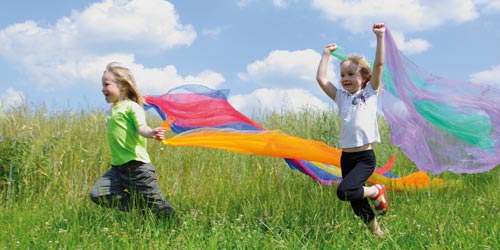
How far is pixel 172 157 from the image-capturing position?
7.17 m

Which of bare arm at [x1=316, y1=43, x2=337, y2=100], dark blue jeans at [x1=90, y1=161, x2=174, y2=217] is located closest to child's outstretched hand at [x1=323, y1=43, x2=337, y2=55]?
bare arm at [x1=316, y1=43, x2=337, y2=100]

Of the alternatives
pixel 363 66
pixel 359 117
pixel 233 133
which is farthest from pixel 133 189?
pixel 363 66

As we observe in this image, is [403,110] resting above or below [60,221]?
above

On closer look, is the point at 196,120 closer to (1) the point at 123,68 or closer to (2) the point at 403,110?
(1) the point at 123,68

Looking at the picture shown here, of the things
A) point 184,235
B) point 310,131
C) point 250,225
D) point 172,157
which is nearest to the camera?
point 184,235

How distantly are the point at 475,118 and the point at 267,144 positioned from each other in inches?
95.0

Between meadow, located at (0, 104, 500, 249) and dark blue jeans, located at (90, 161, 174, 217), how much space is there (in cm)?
13

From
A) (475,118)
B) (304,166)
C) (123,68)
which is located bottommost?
(304,166)

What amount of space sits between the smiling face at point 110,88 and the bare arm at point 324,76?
6.14 feet

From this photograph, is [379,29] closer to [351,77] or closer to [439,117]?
[351,77]

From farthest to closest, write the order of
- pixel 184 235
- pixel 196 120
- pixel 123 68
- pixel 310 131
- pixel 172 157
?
1. pixel 310 131
2. pixel 172 157
3. pixel 196 120
4. pixel 123 68
5. pixel 184 235

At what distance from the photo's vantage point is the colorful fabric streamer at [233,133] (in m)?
5.16

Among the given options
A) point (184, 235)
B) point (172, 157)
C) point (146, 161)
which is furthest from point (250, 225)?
point (172, 157)

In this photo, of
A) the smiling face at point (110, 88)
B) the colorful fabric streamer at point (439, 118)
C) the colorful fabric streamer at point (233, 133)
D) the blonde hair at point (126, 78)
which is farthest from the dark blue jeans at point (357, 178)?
the smiling face at point (110, 88)
